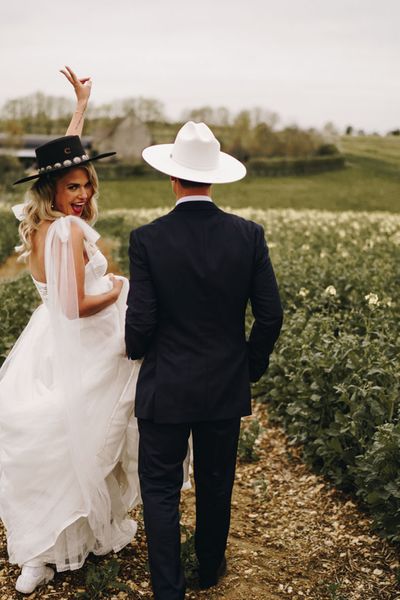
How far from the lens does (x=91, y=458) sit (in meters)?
3.67

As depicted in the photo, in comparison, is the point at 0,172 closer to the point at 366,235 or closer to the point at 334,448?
the point at 366,235

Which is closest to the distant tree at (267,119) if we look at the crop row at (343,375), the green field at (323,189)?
the green field at (323,189)

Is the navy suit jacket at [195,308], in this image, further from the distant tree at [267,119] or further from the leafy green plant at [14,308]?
the distant tree at [267,119]

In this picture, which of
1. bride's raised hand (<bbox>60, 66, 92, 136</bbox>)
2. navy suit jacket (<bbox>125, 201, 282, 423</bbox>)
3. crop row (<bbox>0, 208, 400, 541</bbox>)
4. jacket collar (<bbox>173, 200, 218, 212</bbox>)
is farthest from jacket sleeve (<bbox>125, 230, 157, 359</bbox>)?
crop row (<bbox>0, 208, 400, 541</bbox>)

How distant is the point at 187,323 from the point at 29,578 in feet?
5.35

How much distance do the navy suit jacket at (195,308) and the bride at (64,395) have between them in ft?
1.11

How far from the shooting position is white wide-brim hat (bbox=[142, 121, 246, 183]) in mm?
3375

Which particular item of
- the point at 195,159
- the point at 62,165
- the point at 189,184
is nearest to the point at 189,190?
the point at 189,184

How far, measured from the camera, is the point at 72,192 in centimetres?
382

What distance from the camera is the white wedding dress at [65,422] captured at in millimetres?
3664

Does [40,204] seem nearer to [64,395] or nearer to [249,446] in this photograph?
[64,395]

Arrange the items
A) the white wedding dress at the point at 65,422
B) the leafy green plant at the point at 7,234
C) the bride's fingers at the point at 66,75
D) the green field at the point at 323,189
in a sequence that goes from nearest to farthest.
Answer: the white wedding dress at the point at 65,422 < the bride's fingers at the point at 66,75 < the leafy green plant at the point at 7,234 < the green field at the point at 323,189

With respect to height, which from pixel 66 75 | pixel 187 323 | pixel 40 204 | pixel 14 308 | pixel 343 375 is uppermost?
pixel 66 75

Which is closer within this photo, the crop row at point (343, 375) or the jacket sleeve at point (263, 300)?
the jacket sleeve at point (263, 300)
